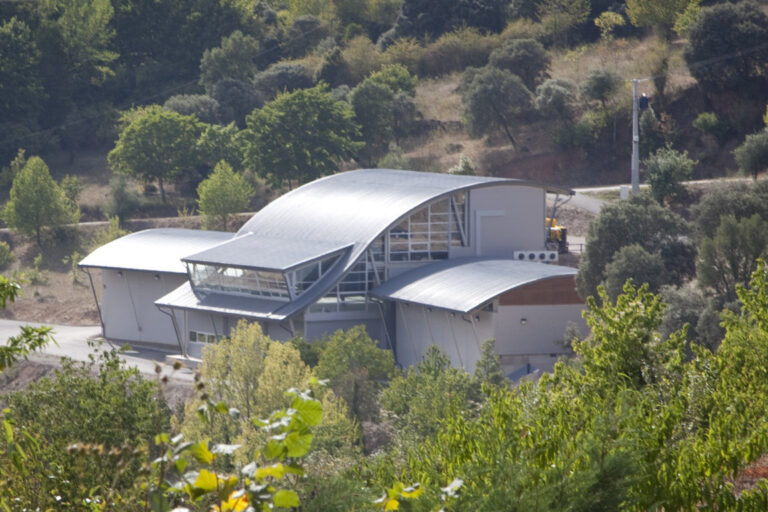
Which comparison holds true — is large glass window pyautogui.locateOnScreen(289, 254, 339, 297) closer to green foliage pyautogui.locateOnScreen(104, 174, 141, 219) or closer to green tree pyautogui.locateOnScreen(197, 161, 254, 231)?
green tree pyautogui.locateOnScreen(197, 161, 254, 231)

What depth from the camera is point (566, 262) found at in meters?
57.0

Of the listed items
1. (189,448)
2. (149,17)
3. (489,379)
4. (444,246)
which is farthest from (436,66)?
(189,448)

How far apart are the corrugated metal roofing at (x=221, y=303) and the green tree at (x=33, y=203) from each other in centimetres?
2371

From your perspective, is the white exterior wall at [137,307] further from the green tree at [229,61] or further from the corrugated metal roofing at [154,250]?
the green tree at [229,61]

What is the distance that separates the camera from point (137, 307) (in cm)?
5644

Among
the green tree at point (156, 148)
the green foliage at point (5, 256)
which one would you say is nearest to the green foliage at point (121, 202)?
the green tree at point (156, 148)

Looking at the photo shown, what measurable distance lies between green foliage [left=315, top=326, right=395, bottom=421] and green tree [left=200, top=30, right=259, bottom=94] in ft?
197

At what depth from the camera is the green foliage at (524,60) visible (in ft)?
278

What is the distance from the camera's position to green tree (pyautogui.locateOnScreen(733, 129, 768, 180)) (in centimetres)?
5912

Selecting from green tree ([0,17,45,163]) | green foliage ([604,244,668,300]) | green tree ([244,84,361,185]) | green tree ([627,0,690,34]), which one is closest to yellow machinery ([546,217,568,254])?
green foliage ([604,244,668,300])

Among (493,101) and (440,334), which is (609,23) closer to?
(493,101)

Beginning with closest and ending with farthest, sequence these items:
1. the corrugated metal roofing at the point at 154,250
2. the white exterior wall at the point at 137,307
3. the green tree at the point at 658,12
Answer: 1. the white exterior wall at the point at 137,307
2. the corrugated metal roofing at the point at 154,250
3. the green tree at the point at 658,12

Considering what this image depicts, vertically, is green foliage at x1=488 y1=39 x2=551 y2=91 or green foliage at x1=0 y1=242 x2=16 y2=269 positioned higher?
green foliage at x1=488 y1=39 x2=551 y2=91

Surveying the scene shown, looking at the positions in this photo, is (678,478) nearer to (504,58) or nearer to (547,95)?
(547,95)
